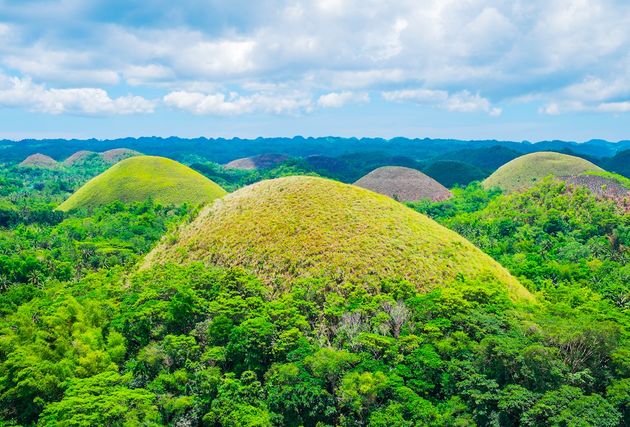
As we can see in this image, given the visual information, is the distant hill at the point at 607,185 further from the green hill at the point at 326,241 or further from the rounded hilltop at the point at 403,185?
the green hill at the point at 326,241

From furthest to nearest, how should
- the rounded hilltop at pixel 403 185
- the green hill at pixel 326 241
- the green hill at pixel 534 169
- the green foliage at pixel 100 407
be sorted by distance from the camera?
the rounded hilltop at pixel 403 185, the green hill at pixel 534 169, the green hill at pixel 326 241, the green foliage at pixel 100 407

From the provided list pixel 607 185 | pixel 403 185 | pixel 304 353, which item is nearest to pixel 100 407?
pixel 304 353

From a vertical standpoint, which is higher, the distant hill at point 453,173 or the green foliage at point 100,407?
the distant hill at point 453,173

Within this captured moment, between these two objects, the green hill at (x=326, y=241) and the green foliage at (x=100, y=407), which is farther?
the green hill at (x=326, y=241)

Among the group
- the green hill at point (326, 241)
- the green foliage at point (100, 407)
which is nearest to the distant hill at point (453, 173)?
the green hill at point (326, 241)

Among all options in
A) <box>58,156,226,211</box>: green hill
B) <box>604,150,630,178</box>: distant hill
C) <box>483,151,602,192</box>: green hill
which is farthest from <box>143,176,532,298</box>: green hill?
<box>604,150,630,178</box>: distant hill

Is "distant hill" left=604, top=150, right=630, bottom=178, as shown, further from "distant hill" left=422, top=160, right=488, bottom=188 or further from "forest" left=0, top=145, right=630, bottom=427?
"forest" left=0, top=145, right=630, bottom=427
